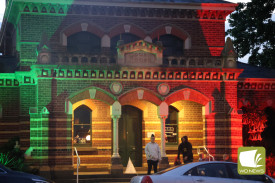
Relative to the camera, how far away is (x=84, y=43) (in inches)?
944

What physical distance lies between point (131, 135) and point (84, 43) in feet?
15.6

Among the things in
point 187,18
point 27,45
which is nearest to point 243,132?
point 187,18

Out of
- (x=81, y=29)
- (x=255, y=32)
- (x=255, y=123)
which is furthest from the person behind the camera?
(x=255, y=32)

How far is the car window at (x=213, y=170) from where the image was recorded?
12680 mm

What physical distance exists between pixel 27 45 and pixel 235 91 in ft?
30.1

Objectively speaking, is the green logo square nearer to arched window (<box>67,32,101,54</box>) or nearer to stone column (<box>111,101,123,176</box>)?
stone column (<box>111,101,123,176</box>)

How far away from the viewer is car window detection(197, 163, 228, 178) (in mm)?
12680

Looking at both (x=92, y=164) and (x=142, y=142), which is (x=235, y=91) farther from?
(x=92, y=164)

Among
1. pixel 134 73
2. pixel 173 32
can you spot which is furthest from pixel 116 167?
pixel 173 32

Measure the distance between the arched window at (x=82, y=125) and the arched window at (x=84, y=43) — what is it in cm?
259

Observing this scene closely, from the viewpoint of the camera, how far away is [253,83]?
2461 cm

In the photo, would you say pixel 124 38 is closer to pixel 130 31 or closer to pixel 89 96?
pixel 130 31

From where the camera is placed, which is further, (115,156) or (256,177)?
(115,156)

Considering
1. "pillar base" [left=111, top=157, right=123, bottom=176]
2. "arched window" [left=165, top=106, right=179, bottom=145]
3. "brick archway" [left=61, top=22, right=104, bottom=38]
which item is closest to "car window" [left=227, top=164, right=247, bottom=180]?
"pillar base" [left=111, top=157, right=123, bottom=176]
